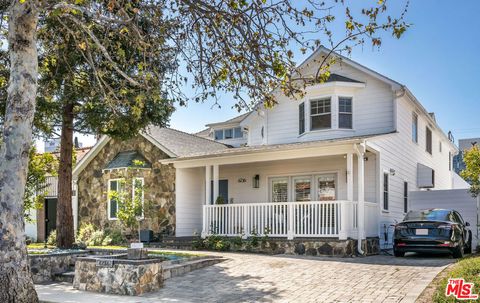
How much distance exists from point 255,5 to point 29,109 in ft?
13.9

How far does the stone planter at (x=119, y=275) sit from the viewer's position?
927cm

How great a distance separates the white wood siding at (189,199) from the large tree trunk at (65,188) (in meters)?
4.35

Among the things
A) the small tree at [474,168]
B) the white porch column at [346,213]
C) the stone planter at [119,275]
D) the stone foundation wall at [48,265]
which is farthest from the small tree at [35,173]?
the small tree at [474,168]

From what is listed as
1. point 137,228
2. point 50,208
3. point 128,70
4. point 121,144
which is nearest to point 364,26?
point 128,70

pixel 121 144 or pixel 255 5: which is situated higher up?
pixel 255 5

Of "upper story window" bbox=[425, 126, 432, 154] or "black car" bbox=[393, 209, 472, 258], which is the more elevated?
"upper story window" bbox=[425, 126, 432, 154]

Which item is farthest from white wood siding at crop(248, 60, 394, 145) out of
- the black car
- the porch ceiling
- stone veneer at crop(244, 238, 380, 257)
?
the black car

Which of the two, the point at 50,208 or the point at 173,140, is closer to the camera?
the point at 173,140

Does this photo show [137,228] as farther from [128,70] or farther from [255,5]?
[255,5]

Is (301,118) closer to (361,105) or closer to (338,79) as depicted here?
(338,79)

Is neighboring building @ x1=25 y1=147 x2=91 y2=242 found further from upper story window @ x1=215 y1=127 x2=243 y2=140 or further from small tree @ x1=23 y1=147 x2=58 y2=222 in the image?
upper story window @ x1=215 y1=127 x2=243 y2=140

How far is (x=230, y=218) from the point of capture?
1681 cm

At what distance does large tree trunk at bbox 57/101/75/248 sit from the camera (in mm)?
15469

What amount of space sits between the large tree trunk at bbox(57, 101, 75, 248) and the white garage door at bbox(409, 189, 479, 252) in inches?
509
